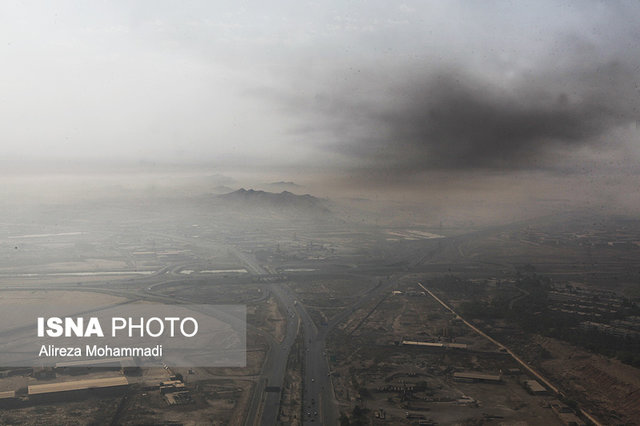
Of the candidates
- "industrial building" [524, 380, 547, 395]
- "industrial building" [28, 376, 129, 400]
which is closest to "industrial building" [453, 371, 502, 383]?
"industrial building" [524, 380, 547, 395]

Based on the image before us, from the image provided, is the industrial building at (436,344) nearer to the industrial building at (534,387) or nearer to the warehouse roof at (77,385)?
the industrial building at (534,387)

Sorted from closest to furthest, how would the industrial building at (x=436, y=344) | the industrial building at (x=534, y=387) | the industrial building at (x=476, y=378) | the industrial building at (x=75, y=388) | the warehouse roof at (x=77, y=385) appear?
the industrial building at (x=75, y=388) < the warehouse roof at (x=77, y=385) < the industrial building at (x=534, y=387) < the industrial building at (x=476, y=378) < the industrial building at (x=436, y=344)

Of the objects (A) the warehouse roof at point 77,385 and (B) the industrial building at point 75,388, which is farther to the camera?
(A) the warehouse roof at point 77,385

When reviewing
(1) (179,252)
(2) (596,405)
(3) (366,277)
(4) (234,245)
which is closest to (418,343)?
(2) (596,405)

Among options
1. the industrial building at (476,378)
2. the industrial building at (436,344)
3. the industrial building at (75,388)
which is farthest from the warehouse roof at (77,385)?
the industrial building at (436,344)

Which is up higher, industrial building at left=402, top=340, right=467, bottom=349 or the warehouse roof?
the warehouse roof

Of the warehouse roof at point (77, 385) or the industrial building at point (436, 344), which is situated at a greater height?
the warehouse roof at point (77, 385)

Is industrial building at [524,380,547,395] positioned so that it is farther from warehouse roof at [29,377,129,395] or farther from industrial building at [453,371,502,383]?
warehouse roof at [29,377,129,395]

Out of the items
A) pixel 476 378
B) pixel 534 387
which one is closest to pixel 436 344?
pixel 476 378

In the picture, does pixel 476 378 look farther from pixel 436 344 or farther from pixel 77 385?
pixel 77 385

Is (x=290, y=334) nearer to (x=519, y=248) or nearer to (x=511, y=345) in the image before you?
(x=511, y=345)

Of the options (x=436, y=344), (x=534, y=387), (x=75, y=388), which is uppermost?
(x=75, y=388)
